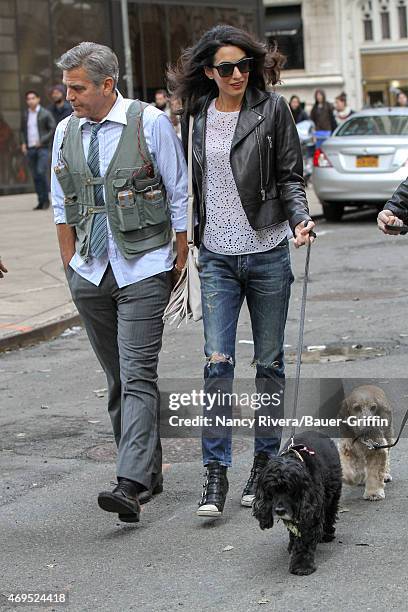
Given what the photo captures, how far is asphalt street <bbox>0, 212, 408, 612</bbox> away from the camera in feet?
14.7

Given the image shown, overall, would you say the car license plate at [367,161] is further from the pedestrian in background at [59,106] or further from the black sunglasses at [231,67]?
the black sunglasses at [231,67]

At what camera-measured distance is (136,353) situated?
210 inches

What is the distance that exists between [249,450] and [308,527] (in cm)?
193

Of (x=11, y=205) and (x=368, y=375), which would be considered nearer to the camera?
(x=368, y=375)

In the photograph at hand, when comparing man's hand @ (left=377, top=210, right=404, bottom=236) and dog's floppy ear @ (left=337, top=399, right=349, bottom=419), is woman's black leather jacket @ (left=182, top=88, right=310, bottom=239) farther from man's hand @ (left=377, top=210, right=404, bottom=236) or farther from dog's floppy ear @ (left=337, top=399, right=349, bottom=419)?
dog's floppy ear @ (left=337, top=399, right=349, bottom=419)

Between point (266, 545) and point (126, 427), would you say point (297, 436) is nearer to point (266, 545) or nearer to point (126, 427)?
point (266, 545)

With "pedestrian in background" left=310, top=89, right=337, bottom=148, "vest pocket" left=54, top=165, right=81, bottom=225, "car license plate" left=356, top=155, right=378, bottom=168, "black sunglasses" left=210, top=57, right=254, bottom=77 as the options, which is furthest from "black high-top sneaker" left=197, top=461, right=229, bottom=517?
"pedestrian in background" left=310, top=89, right=337, bottom=148

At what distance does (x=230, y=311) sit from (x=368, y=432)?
0.81 metres

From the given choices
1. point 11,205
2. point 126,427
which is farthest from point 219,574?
point 11,205

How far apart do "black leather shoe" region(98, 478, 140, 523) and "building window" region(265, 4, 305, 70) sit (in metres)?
43.9

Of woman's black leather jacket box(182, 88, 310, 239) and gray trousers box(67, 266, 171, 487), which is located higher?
woman's black leather jacket box(182, 88, 310, 239)

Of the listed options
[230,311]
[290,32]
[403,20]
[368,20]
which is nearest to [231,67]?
[230,311]

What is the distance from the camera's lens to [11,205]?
78.4 feet

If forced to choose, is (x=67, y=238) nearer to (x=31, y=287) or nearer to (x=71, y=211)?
(x=71, y=211)
